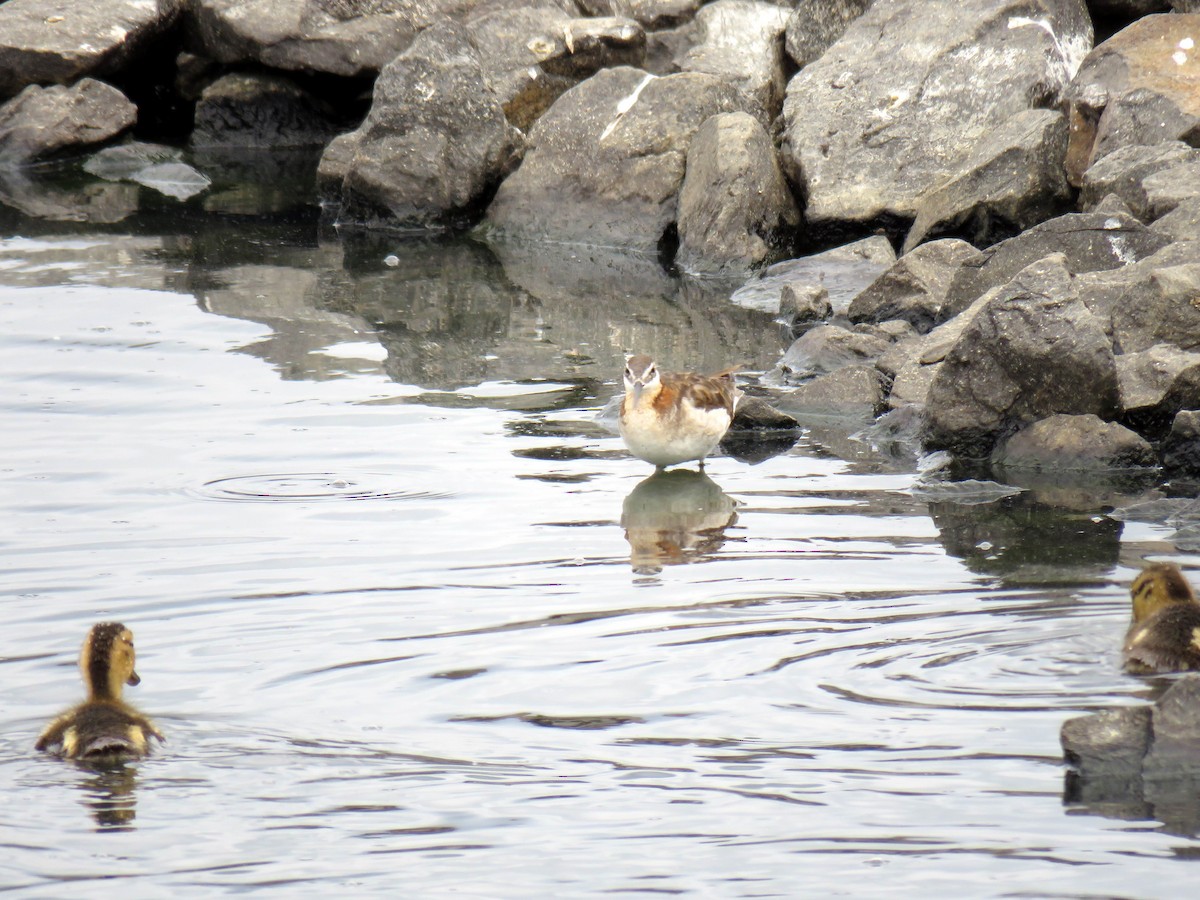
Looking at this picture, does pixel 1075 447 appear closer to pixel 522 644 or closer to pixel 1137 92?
pixel 522 644

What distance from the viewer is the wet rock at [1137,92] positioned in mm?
14674

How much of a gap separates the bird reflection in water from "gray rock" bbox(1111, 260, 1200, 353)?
7561 millimetres

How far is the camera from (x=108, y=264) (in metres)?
17.1

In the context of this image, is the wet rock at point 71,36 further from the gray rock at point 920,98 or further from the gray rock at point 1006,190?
the gray rock at point 1006,190

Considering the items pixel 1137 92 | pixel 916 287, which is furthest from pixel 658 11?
pixel 916 287

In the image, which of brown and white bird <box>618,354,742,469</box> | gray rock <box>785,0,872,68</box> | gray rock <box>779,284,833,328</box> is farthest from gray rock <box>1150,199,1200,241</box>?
gray rock <box>785,0,872,68</box>

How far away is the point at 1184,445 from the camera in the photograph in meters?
9.89

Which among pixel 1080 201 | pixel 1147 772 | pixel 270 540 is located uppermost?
pixel 1080 201

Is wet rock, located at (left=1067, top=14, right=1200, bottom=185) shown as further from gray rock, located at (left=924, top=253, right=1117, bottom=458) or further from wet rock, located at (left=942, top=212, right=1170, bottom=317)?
gray rock, located at (left=924, top=253, right=1117, bottom=458)

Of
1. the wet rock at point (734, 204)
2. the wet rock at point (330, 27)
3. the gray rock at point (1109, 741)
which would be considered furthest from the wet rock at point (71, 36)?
the gray rock at point (1109, 741)

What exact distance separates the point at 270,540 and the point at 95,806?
3.29 metres

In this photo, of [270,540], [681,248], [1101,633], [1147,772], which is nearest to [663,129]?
[681,248]

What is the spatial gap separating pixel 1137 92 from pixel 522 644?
33.1 feet

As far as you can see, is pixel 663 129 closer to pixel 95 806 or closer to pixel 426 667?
pixel 426 667
